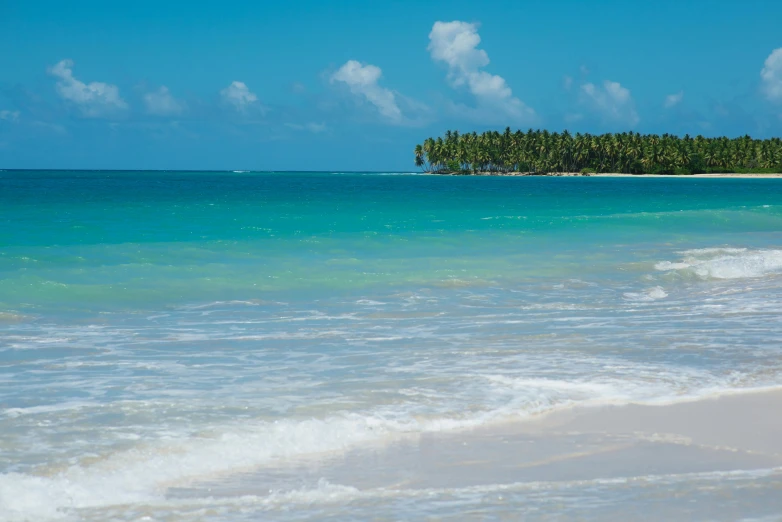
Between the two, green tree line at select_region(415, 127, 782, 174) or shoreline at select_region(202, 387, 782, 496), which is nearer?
shoreline at select_region(202, 387, 782, 496)

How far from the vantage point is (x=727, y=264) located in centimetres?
1791

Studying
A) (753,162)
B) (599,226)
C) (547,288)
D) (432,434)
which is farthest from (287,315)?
(753,162)

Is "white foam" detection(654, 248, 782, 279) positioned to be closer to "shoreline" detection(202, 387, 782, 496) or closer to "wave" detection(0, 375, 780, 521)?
"wave" detection(0, 375, 780, 521)

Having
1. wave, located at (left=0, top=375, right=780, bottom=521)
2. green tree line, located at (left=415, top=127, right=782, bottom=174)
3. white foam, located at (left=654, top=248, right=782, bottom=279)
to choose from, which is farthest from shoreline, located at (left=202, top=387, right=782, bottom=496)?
green tree line, located at (left=415, top=127, right=782, bottom=174)

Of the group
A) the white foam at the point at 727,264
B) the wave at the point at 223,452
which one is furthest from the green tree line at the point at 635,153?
the wave at the point at 223,452

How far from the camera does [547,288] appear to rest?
15.0 m

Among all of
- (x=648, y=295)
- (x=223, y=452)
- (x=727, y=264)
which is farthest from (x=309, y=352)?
(x=727, y=264)

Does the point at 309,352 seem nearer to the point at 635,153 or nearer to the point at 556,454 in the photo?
the point at 556,454

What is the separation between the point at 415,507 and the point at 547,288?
10845mm

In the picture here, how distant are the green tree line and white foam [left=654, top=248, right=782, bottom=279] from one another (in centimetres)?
16395

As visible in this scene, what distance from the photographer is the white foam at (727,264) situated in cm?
1672

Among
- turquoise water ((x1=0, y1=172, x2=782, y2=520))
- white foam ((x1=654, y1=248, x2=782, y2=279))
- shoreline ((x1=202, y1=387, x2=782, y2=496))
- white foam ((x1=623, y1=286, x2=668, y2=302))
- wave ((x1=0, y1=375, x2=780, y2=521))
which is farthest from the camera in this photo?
white foam ((x1=654, y1=248, x2=782, y2=279))

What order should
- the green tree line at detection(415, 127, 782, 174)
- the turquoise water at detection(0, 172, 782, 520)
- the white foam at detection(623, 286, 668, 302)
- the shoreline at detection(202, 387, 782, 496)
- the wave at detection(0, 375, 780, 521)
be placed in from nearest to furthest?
the wave at detection(0, 375, 780, 521), the shoreline at detection(202, 387, 782, 496), the turquoise water at detection(0, 172, 782, 520), the white foam at detection(623, 286, 668, 302), the green tree line at detection(415, 127, 782, 174)

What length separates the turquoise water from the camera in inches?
210
